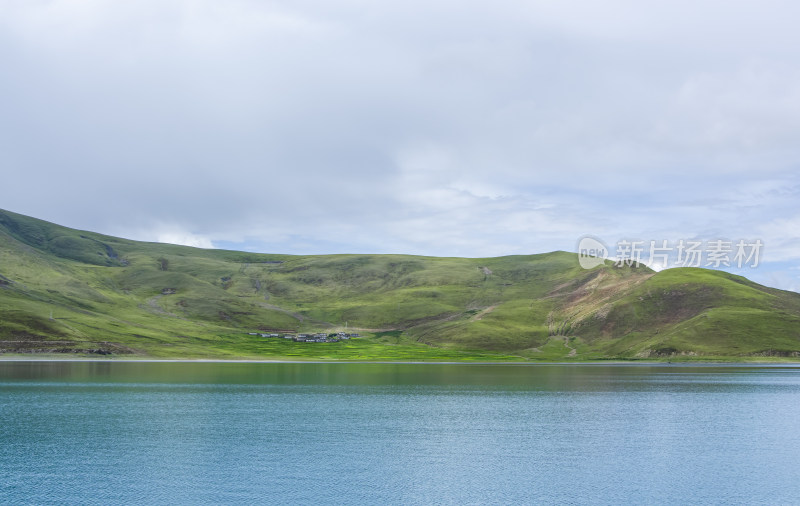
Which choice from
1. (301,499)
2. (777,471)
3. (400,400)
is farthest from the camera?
(400,400)

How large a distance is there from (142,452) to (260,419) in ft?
79.8

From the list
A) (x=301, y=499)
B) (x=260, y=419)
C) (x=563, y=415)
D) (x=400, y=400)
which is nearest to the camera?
(x=301, y=499)

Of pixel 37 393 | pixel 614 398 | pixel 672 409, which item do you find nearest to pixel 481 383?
pixel 614 398

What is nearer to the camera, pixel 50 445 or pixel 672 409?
pixel 50 445

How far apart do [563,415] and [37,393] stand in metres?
97.4

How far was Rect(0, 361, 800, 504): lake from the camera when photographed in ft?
180

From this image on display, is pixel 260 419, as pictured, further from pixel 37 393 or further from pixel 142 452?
pixel 37 393

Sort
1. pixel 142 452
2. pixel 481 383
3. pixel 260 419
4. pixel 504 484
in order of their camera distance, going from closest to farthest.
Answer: pixel 504 484, pixel 142 452, pixel 260 419, pixel 481 383

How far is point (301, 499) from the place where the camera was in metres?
52.1

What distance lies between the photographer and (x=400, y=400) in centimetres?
11575

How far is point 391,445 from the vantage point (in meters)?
74.1

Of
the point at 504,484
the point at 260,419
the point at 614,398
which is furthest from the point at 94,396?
the point at 614,398

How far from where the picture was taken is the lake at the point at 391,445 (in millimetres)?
54938

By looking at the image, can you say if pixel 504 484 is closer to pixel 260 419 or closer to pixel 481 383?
pixel 260 419
